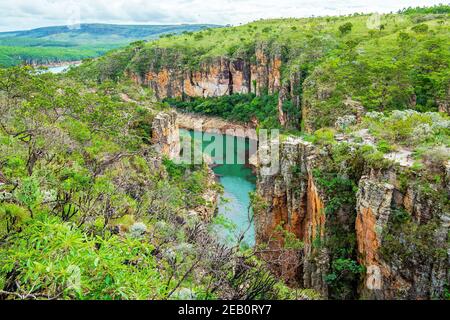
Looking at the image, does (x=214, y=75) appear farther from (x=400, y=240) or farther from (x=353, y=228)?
(x=400, y=240)

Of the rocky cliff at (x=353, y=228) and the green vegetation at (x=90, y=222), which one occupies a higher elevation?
the green vegetation at (x=90, y=222)

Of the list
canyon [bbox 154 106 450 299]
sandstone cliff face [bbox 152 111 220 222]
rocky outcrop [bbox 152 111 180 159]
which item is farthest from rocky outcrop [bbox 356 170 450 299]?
rocky outcrop [bbox 152 111 180 159]

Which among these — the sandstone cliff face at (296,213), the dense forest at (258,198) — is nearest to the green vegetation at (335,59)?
the dense forest at (258,198)

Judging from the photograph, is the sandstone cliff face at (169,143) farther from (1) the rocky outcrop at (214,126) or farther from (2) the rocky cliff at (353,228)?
(1) the rocky outcrop at (214,126)

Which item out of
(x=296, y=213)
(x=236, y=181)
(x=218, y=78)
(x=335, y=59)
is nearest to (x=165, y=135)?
(x=236, y=181)

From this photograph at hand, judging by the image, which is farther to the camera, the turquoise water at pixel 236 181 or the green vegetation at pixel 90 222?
the turquoise water at pixel 236 181

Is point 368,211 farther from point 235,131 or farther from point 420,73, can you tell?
point 235,131
